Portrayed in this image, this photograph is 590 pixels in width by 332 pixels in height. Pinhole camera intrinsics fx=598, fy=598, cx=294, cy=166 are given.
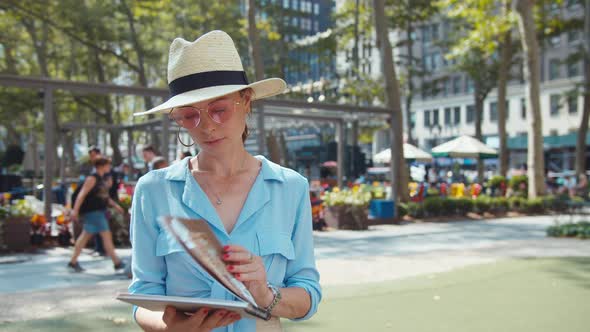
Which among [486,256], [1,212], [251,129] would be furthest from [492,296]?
[1,212]

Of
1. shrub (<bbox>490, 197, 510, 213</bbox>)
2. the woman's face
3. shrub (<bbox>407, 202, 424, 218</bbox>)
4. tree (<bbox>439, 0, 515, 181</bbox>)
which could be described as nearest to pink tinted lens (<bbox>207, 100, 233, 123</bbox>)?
the woman's face

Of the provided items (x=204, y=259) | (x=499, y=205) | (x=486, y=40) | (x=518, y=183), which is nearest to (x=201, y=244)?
(x=204, y=259)

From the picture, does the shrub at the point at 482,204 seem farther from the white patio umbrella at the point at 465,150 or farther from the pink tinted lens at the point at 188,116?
the pink tinted lens at the point at 188,116

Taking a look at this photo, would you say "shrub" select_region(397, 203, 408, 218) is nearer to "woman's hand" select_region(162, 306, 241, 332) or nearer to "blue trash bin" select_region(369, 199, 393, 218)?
"blue trash bin" select_region(369, 199, 393, 218)

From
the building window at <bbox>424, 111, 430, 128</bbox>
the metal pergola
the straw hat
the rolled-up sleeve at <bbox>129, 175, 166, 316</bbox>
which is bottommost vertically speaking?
the rolled-up sleeve at <bbox>129, 175, 166, 316</bbox>

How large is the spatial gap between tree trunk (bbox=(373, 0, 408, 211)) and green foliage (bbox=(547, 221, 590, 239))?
4.77 m

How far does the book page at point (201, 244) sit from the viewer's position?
4.82 feet

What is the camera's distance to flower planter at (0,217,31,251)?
1062cm

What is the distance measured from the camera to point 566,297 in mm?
6816

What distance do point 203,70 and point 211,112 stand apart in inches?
5.3

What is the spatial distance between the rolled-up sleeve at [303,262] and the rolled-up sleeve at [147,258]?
1.32 ft

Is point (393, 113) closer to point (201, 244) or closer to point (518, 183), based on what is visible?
point (518, 183)

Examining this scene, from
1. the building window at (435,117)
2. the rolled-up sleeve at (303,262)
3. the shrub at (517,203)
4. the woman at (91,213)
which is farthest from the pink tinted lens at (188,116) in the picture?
the building window at (435,117)

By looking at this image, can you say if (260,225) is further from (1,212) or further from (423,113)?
(423,113)
